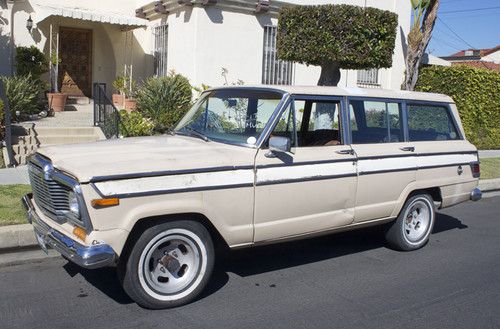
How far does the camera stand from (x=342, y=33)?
973 cm

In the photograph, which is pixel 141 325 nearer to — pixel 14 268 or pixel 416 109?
pixel 14 268

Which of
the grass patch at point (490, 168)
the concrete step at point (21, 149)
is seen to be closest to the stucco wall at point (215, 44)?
the concrete step at point (21, 149)

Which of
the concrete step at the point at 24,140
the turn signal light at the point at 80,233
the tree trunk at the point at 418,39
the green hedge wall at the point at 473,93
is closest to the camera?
the turn signal light at the point at 80,233

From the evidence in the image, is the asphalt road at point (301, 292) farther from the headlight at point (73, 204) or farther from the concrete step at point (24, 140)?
the concrete step at point (24, 140)

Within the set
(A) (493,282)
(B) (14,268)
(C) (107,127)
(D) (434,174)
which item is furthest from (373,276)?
(C) (107,127)

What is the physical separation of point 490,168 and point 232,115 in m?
9.49

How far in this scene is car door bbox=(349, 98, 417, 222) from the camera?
5680mm

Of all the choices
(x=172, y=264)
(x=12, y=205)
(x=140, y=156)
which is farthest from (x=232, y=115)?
(x=12, y=205)

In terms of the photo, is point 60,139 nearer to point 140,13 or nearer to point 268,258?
point 140,13

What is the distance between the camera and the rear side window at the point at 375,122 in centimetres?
579

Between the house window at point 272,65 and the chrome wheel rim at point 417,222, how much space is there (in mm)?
8173

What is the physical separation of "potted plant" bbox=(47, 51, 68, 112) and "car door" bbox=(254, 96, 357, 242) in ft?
31.5

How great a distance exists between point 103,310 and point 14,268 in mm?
1559

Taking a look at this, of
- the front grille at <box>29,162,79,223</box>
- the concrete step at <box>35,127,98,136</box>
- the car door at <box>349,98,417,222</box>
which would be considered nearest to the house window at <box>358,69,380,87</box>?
the concrete step at <box>35,127,98,136</box>
